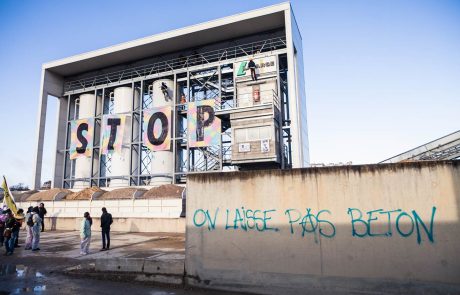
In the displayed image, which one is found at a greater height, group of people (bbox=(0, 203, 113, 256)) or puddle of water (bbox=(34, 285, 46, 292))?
group of people (bbox=(0, 203, 113, 256))

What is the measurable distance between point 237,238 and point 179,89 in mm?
29131

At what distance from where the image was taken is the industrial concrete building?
26.6m

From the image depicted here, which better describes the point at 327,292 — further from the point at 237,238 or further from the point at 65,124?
the point at 65,124

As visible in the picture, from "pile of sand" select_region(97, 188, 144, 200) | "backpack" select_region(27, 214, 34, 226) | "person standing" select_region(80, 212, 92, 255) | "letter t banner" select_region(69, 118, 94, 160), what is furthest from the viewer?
"letter t banner" select_region(69, 118, 94, 160)

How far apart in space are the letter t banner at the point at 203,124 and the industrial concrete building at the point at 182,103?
0.34 feet

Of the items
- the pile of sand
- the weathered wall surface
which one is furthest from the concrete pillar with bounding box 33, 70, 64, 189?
the weathered wall surface

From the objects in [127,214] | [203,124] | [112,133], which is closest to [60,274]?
[127,214]

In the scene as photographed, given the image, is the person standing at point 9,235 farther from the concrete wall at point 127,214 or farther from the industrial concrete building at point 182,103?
the industrial concrete building at point 182,103

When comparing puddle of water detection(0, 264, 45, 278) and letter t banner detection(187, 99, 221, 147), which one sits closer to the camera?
puddle of water detection(0, 264, 45, 278)

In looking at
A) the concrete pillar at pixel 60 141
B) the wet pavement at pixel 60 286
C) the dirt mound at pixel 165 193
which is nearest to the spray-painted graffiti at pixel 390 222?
the wet pavement at pixel 60 286

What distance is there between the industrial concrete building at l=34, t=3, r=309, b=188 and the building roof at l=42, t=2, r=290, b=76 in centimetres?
10

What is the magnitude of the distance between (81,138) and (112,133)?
492 cm

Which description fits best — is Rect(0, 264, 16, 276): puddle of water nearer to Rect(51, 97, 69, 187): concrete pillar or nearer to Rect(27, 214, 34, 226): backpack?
Rect(27, 214, 34, 226): backpack

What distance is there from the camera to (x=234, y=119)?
25.6 meters
